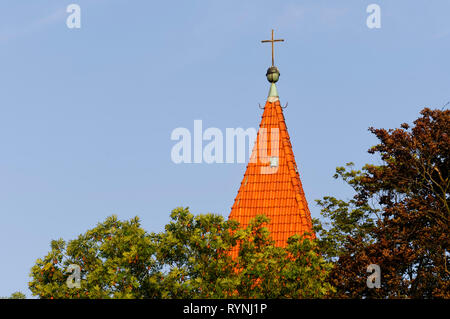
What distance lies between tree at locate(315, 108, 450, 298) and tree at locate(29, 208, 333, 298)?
5.54ft

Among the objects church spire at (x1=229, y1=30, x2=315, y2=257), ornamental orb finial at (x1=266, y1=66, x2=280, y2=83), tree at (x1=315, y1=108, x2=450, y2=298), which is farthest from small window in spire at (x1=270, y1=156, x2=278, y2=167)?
tree at (x1=315, y1=108, x2=450, y2=298)

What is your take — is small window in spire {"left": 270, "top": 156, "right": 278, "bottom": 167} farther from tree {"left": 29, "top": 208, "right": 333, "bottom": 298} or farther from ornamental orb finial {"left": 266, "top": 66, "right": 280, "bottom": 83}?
tree {"left": 29, "top": 208, "right": 333, "bottom": 298}

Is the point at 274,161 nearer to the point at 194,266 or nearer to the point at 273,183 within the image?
the point at 273,183

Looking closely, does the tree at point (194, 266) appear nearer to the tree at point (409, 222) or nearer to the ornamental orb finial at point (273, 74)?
the tree at point (409, 222)

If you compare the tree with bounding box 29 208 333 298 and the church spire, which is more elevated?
the church spire

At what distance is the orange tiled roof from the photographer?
173 ft

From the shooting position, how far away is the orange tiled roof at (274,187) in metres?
52.7

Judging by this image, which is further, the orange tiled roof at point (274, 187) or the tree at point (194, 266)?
the orange tiled roof at point (274, 187)

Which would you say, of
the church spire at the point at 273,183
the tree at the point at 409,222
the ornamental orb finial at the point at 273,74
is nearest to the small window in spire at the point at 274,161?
the church spire at the point at 273,183

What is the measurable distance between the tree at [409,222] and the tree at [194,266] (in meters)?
1.69

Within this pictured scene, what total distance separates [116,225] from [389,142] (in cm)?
1292

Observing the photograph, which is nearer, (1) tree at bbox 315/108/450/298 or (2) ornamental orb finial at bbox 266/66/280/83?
(1) tree at bbox 315/108/450/298

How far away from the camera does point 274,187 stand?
5531 centimetres
